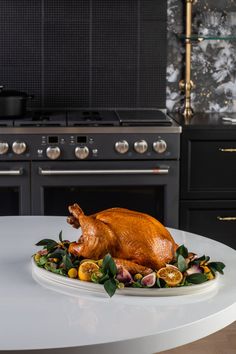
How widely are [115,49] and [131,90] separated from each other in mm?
278

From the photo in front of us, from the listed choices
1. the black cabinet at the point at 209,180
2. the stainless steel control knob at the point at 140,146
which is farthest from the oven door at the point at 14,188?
the black cabinet at the point at 209,180

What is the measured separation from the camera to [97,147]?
4.20 m

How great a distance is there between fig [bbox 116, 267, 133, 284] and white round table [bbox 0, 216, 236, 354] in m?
0.05

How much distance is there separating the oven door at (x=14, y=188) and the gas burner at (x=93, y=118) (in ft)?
1.25

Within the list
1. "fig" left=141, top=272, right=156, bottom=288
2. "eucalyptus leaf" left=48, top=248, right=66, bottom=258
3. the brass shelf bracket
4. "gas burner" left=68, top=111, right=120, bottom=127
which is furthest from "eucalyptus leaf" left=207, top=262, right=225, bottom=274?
the brass shelf bracket

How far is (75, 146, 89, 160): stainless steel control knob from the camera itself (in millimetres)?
4172

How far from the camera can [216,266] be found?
195 cm

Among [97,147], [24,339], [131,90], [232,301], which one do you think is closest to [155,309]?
[232,301]

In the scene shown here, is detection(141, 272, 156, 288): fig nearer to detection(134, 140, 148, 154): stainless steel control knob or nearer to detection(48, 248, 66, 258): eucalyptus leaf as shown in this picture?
detection(48, 248, 66, 258): eucalyptus leaf

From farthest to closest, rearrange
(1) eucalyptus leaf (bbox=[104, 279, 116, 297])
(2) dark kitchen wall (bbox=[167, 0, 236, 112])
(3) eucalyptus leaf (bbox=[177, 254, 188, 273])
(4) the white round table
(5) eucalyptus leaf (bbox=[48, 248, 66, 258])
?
(2) dark kitchen wall (bbox=[167, 0, 236, 112]) < (5) eucalyptus leaf (bbox=[48, 248, 66, 258]) < (3) eucalyptus leaf (bbox=[177, 254, 188, 273]) < (1) eucalyptus leaf (bbox=[104, 279, 116, 297]) < (4) the white round table

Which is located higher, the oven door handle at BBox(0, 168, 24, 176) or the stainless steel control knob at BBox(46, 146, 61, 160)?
the stainless steel control knob at BBox(46, 146, 61, 160)

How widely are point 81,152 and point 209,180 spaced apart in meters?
0.76

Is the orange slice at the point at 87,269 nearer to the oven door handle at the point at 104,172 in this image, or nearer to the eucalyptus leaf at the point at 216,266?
the eucalyptus leaf at the point at 216,266

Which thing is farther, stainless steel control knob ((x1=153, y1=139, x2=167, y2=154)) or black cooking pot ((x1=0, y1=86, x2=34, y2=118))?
black cooking pot ((x1=0, y1=86, x2=34, y2=118))
